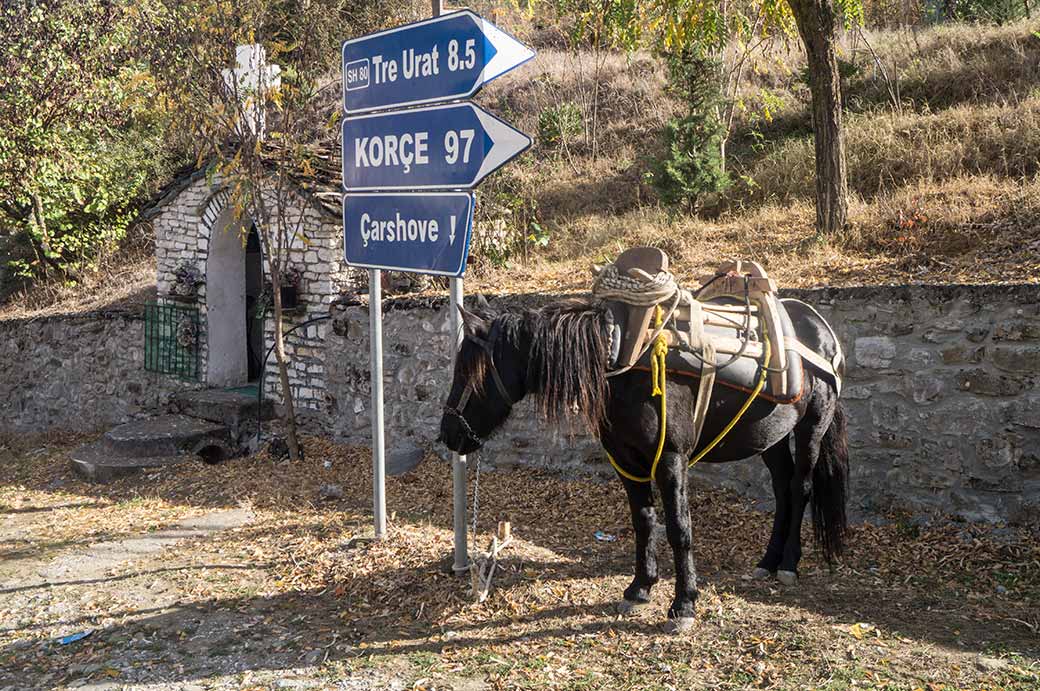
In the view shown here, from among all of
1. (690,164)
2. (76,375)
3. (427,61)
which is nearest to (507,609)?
(427,61)

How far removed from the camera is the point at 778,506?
5137 millimetres

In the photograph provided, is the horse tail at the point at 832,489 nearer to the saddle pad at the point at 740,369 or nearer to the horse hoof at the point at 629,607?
the saddle pad at the point at 740,369

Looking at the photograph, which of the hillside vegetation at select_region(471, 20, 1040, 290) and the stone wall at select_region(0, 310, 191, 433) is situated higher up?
the hillside vegetation at select_region(471, 20, 1040, 290)

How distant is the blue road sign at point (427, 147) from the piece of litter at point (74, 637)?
2.94 m

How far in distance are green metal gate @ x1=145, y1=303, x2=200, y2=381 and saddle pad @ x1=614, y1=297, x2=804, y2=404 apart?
327 inches

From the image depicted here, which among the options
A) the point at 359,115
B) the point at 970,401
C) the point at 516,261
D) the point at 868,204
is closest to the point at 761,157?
the point at 868,204

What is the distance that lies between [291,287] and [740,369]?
662 centimetres

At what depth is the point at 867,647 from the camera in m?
4.05

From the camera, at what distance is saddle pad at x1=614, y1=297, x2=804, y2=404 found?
4.28m

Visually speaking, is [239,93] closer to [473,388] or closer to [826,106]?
[473,388]

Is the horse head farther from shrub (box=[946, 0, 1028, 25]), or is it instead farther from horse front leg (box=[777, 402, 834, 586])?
shrub (box=[946, 0, 1028, 25])

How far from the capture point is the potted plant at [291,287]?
32.4 feet

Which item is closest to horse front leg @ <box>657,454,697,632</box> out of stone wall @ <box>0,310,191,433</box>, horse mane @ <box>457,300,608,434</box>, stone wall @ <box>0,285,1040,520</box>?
horse mane @ <box>457,300,608,434</box>

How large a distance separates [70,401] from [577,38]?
8742mm
